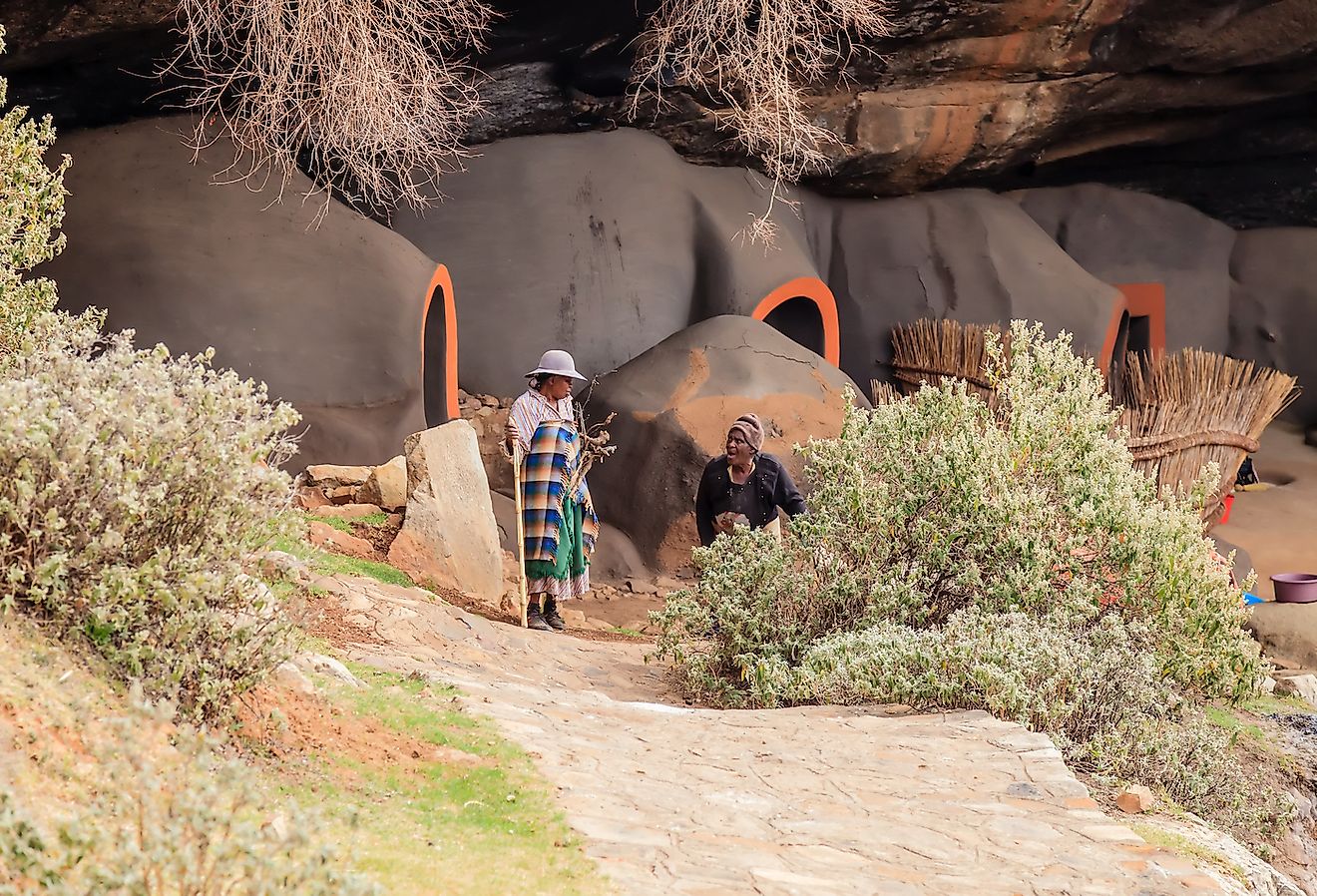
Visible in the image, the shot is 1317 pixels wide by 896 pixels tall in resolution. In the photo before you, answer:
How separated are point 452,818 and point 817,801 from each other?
0.92 m

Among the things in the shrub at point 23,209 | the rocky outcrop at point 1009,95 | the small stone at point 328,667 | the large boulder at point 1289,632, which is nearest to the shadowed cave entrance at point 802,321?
the rocky outcrop at point 1009,95

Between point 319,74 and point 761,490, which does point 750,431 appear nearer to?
point 761,490

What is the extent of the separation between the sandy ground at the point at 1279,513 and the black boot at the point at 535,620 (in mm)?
6741

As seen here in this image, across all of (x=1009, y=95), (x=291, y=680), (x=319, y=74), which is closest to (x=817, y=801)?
(x=291, y=680)

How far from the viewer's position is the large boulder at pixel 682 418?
8930 millimetres

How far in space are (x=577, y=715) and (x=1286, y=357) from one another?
1325 centimetres

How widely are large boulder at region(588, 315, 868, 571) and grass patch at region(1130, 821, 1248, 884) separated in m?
5.76

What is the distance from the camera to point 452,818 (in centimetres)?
273

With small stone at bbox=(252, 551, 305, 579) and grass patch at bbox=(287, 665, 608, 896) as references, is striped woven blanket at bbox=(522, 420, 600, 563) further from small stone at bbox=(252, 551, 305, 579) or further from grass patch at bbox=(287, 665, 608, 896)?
grass patch at bbox=(287, 665, 608, 896)

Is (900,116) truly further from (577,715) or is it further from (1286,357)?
(577,715)

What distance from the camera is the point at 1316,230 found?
15.0 meters

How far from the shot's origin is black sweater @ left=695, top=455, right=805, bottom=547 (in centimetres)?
635

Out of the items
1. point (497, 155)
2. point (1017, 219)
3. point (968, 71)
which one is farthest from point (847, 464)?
point (1017, 219)

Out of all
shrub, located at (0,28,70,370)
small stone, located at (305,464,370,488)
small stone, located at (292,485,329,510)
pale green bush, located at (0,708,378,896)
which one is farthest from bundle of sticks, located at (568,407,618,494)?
pale green bush, located at (0,708,378,896)
